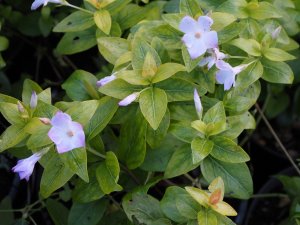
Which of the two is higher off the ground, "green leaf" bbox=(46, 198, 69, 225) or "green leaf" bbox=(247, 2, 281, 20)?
"green leaf" bbox=(247, 2, 281, 20)

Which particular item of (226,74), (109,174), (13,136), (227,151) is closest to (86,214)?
(109,174)

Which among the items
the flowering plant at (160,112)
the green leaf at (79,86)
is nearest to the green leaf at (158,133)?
the flowering plant at (160,112)

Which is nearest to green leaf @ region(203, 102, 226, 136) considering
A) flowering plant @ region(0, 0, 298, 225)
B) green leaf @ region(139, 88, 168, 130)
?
flowering plant @ region(0, 0, 298, 225)

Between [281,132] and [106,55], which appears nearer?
[106,55]

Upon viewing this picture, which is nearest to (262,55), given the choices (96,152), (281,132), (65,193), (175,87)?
(175,87)

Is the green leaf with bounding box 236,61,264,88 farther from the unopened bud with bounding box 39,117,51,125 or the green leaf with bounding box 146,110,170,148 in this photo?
the unopened bud with bounding box 39,117,51,125

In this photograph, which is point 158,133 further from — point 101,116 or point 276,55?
point 276,55

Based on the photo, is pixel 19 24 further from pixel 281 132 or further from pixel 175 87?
pixel 281 132
